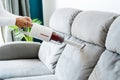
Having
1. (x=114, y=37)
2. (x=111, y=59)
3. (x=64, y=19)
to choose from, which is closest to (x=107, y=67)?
(x=111, y=59)

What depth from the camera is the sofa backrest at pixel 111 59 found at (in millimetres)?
1339

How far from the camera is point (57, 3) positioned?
2.98m

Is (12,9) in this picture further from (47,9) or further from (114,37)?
(114,37)

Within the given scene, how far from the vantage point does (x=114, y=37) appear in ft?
4.55

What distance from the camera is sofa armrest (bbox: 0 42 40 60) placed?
2424 mm

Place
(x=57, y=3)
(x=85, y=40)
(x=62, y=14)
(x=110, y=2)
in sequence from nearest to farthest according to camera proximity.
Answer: (x=85, y=40), (x=110, y=2), (x=62, y=14), (x=57, y=3)

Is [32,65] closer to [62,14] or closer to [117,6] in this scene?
[62,14]

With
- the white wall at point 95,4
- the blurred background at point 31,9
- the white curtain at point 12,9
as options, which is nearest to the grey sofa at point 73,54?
the white wall at point 95,4

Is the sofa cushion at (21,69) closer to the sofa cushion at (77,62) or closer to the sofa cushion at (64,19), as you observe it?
the sofa cushion at (77,62)

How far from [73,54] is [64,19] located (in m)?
0.42

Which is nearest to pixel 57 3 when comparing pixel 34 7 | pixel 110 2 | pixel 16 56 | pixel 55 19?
pixel 34 7

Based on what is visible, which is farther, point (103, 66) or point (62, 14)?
point (62, 14)

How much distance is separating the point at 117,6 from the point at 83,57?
20.3 inches

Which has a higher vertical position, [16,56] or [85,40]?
[85,40]
